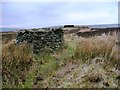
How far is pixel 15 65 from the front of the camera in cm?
933

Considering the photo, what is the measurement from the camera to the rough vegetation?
8.47 metres

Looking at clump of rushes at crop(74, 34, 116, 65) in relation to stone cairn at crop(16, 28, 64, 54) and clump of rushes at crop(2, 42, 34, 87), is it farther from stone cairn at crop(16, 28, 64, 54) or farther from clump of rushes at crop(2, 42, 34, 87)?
stone cairn at crop(16, 28, 64, 54)

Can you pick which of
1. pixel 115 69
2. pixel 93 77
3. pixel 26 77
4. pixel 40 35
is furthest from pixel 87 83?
pixel 40 35

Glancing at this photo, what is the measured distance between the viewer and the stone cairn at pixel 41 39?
11.9 m

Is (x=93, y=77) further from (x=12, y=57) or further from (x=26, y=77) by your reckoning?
(x=12, y=57)

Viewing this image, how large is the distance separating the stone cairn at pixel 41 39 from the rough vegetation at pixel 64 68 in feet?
2.60

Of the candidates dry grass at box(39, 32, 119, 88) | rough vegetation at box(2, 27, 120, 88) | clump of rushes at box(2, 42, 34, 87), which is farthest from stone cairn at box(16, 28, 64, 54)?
dry grass at box(39, 32, 119, 88)

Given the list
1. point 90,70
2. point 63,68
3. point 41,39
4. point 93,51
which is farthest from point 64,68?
point 41,39

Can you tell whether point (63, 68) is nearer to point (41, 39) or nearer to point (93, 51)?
point (93, 51)

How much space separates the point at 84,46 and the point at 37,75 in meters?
2.13

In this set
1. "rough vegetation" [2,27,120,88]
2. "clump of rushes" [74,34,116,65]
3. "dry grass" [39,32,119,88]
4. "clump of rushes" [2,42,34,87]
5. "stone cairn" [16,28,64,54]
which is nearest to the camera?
"dry grass" [39,32,119,88]

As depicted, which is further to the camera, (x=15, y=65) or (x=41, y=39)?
(x=41, y=39)

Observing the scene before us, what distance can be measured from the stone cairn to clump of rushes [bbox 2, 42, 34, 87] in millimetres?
1160

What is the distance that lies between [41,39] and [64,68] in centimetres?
296
